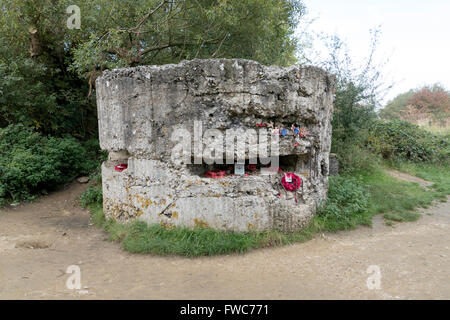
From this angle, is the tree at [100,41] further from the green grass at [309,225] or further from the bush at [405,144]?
the bush at [405,144]

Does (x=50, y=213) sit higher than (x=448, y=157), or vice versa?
(x=448, y=157)

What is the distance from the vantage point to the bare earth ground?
136 inches

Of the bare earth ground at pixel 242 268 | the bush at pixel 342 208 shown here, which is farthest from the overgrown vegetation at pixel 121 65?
the bare earth ground at pixel 242 268

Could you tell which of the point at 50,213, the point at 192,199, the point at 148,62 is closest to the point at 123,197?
the point at 192,199

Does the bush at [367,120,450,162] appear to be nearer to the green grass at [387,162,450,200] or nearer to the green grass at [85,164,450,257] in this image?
the green grass at [387,162,450,200]

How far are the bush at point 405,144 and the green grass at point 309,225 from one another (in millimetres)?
2362

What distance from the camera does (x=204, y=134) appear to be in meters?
4.95

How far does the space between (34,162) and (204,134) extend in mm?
4913

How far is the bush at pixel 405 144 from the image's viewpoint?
34.0ft

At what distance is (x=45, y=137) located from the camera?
8.21 meters

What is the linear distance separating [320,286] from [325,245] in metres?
1.38

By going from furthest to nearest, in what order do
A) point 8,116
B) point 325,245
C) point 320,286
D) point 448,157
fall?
point 448,157 < point 8,116 < point 325,245 < point 320,286

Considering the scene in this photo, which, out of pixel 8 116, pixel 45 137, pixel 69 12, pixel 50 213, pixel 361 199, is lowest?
pixel 50 213
